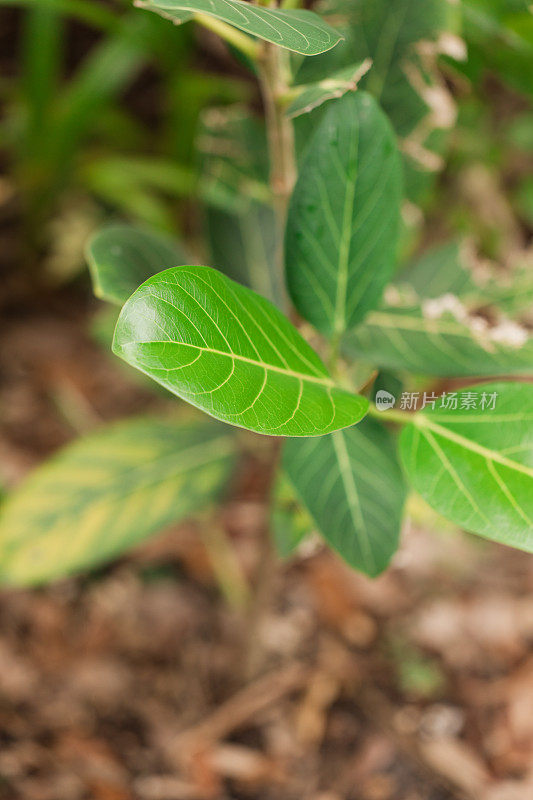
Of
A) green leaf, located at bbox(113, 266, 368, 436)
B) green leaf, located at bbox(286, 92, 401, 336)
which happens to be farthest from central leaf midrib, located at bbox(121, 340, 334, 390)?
green leaf, located at bbox(286, 92, 401, 336)

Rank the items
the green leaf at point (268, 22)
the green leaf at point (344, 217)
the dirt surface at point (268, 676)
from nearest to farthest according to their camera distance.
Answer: the green leaf at point (268, 22) < the green leaf at point (344, 217) < the dirt surface at point (268, 676)

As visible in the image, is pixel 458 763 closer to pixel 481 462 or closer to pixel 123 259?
pixel 481 462

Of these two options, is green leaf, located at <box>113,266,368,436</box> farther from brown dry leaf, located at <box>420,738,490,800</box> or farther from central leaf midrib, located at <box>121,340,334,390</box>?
brown dry leaf, located at <box>420,738,490,800</box>

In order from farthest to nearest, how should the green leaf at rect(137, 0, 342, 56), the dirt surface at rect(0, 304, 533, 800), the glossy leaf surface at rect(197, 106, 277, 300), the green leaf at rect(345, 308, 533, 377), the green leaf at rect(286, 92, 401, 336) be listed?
the dirt surface at rect(0, 304, 533, 800)
the glossy leaf surface at rect(197, 106, 277, 300)
the green leaf at rect(345, 308, 533, 377)
the green leaf at rect(286, 92, 401, 336)
the green leaf at rect(137, 0, 342, 56)

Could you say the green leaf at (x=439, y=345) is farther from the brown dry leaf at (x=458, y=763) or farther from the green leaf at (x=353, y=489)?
the brown dry leaf at (x=458, y=763)

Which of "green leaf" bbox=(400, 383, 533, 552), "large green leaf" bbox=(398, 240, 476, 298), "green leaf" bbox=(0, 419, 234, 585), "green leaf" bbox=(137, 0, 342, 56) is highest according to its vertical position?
"green leaf" bbox=(137, 0, 342, 56)

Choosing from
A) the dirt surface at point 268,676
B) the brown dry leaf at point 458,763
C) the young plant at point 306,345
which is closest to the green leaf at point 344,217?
the young plant at point 306,345

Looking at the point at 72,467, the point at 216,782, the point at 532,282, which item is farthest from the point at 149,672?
the point at 532,282
